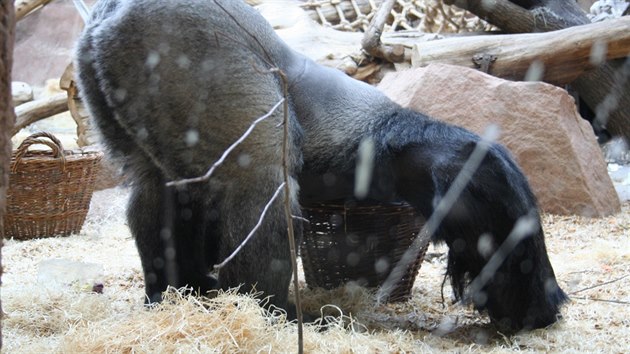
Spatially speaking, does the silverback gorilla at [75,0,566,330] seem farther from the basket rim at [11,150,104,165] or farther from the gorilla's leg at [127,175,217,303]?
the basket rim at [11,150,104,165]

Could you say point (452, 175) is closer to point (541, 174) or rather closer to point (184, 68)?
point (184, 68)

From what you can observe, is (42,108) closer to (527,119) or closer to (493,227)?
(527,119)

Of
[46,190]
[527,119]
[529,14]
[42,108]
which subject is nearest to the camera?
[46,190]

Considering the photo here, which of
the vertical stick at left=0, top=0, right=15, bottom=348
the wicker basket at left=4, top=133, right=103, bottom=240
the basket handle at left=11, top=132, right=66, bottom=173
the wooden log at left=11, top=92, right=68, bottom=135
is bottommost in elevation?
the wooden log at left=11, top=92, right=68, bottom=135

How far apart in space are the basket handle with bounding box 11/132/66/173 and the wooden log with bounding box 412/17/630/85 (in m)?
3.37

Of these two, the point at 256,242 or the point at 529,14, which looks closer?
the point at 256,242

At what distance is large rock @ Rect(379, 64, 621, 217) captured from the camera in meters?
6.50

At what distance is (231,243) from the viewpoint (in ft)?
11.4

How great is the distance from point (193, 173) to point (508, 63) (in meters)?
4.68

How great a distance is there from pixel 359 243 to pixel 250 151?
1.18 metres

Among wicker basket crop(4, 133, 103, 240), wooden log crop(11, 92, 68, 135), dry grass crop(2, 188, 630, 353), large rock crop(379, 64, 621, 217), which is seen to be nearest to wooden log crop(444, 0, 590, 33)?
large rock crop(379, 64, 621, 217)

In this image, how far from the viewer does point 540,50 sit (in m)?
7.22

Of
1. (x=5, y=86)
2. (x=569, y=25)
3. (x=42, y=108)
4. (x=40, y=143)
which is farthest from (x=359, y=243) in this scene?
(x=42, y=108)

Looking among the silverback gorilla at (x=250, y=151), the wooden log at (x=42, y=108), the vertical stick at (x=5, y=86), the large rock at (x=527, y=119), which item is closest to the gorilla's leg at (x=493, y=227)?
the silverback gorilla at (x=250, y=151)
